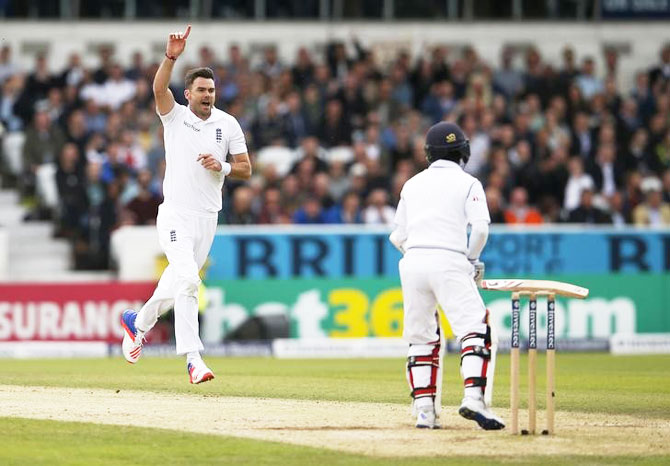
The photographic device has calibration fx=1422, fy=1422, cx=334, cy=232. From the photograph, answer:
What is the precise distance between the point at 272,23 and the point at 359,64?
4065mm

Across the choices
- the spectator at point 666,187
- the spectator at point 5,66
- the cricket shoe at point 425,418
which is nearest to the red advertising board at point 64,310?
the spectator at point 5,66

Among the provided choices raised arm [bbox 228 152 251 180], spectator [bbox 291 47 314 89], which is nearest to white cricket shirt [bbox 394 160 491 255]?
raised arm [bbox 228 152 251 180]

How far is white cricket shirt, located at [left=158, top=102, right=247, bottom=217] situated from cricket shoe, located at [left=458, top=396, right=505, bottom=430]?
3231 millimetres

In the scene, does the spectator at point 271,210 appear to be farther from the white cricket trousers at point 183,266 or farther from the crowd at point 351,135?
the white cricket trousers at point 183,266

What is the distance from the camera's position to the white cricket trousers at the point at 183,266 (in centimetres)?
1168

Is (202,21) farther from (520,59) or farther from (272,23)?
(520,59)

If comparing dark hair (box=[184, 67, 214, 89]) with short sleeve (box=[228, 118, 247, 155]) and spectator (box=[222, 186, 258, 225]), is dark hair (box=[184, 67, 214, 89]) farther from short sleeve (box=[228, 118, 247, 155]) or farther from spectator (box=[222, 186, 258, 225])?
spectator (box=[222, 186, 258, 225])

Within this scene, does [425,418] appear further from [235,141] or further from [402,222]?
[235,141]

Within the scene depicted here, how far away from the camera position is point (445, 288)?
987 centimetres

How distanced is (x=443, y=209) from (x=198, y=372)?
274 cm

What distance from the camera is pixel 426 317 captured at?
10117 mm

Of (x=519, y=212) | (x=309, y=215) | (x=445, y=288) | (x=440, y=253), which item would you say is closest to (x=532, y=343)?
(x=445, y=288)

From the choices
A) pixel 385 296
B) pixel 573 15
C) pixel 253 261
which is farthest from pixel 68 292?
pixel 573 15

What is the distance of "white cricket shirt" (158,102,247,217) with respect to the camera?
38.8ft
